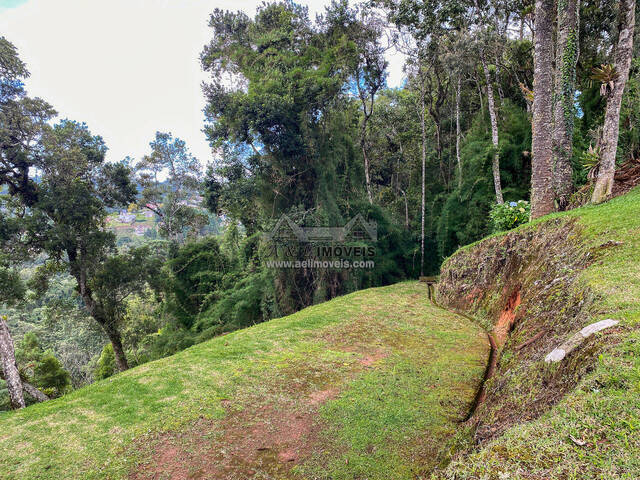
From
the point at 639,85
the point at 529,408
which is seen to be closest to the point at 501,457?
the point at 529,408

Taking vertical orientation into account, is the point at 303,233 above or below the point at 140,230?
below

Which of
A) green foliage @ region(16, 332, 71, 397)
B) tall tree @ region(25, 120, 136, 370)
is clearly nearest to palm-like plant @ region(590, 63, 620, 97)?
tall tree @ region(25, 120, 136, 370)

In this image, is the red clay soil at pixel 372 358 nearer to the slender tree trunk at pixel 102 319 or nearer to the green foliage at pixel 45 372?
the slender tree trunk at pixel 102 319

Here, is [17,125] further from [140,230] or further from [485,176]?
[140,230]

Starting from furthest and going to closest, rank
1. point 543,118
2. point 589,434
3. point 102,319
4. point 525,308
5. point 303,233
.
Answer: point 102,319 < point 303,233 < point 543,118 < point 525,308 < point 589,434

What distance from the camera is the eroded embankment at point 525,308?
215 centimetres

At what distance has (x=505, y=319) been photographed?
534cm

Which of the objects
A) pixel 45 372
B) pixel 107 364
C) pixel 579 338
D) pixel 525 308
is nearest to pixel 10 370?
pixel 579 338

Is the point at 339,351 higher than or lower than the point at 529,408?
lower

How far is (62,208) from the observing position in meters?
9.80

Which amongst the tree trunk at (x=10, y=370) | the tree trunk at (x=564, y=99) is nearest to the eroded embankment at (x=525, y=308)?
the tree trunk at (x=564, y=99)

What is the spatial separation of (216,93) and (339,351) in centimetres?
973

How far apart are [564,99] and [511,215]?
2.59 m

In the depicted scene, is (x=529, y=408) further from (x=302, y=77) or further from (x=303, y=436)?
(x=302, y=77)
